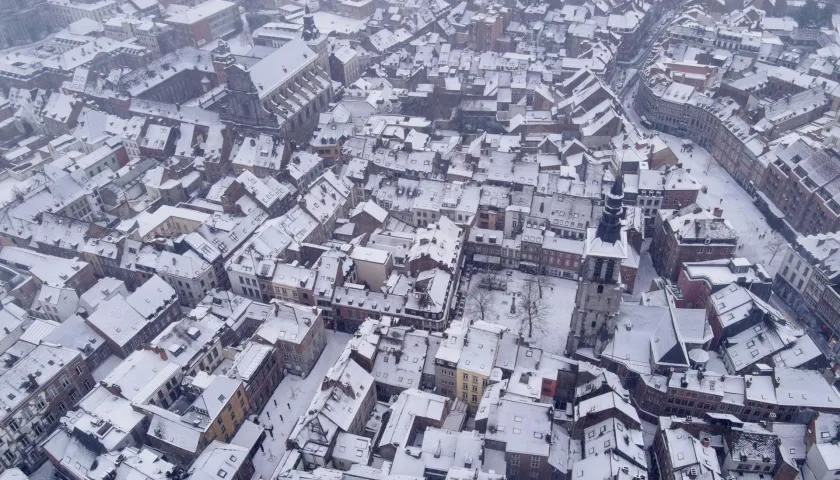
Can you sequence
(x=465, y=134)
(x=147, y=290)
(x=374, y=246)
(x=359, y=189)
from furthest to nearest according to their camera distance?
(x=465, y=134) < (x=359, y=189) < (x=374, y=246) < (x=147, y=290)

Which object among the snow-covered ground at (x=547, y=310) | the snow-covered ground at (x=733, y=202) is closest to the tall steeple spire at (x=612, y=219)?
the snow-covered ground at (x=547, y=310)

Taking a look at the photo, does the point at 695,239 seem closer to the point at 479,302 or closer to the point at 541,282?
the point at 541,282

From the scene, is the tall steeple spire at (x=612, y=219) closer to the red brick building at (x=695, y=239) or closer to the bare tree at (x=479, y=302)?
the bare tree at (x=479, y=302)

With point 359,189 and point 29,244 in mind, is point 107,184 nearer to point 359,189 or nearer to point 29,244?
point 29,244

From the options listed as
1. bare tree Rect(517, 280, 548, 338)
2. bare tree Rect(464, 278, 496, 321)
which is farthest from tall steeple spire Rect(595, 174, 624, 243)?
bare tree Rect(464, 278, 496, 321)

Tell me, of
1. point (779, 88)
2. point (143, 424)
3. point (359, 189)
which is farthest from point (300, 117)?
point (779, 88)

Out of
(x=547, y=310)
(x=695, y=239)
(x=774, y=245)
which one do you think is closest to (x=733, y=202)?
(x=774, y=245)

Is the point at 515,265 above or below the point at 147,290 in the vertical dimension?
below
